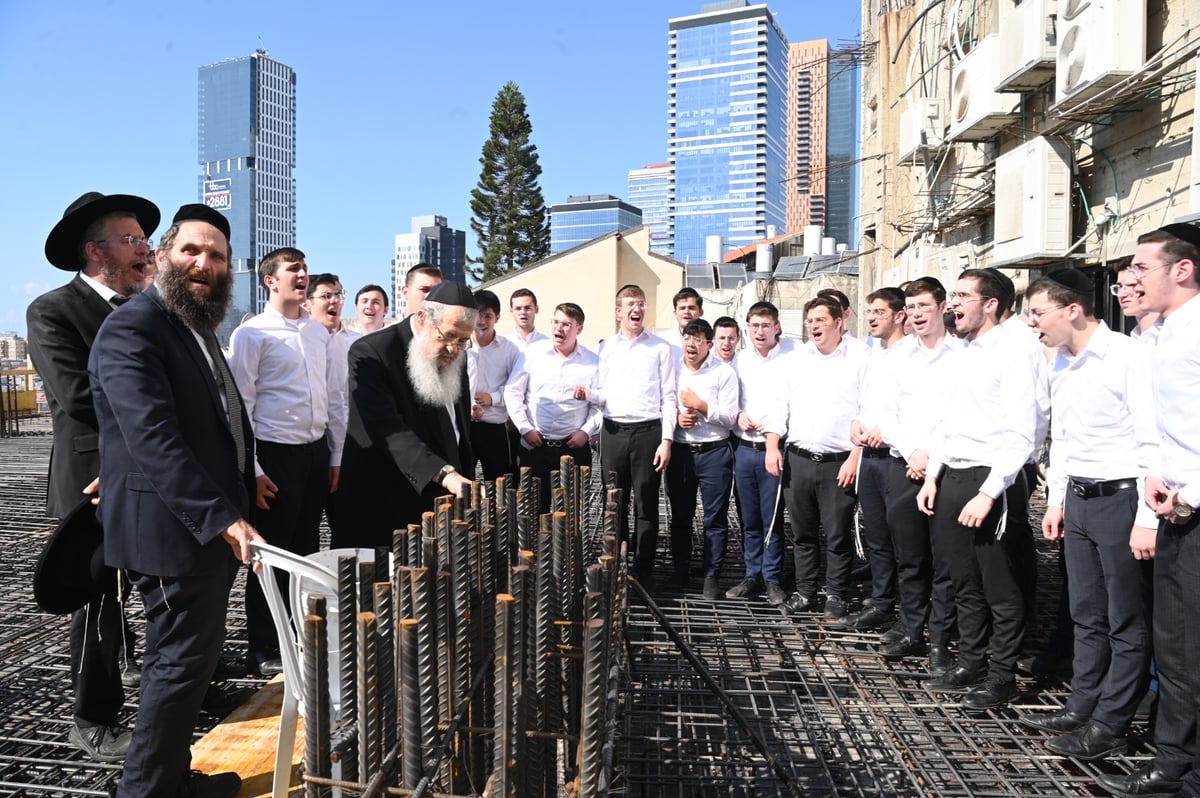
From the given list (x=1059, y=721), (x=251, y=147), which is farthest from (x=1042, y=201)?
(x=251, y=147)

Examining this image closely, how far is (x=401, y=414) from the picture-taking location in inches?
163

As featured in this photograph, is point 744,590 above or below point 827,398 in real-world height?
below

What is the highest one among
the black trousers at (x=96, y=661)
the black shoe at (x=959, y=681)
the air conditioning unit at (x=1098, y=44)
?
the air conditioning unit at (x=1098, y=44)

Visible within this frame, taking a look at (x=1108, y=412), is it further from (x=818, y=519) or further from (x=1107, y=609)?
(x=818, y=519)

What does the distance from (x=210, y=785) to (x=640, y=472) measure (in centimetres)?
344

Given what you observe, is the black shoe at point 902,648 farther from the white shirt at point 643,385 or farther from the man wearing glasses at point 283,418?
the man wearing glasses at point 283,418

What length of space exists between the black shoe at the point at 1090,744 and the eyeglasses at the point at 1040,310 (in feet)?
5.43

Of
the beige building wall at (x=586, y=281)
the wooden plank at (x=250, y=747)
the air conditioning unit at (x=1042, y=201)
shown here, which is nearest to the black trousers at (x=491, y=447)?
the wooden plank at (x=250, y=747)

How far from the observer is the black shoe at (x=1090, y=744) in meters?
3.31

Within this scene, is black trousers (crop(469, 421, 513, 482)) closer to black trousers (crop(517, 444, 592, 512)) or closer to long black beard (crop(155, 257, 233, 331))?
black trousers (crop(517, 444, 592, 512))

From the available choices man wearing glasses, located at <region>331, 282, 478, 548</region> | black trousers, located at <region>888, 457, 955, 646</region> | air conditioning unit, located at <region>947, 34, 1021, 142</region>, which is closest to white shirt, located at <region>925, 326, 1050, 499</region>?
black trousers, located at <region>888, 457, 955, 646</region>

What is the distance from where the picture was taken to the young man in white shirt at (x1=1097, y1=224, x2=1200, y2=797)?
2.90 m

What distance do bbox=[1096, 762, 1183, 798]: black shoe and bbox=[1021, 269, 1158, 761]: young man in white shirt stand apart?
0.88 ft

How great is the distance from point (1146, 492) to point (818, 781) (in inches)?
63.2
